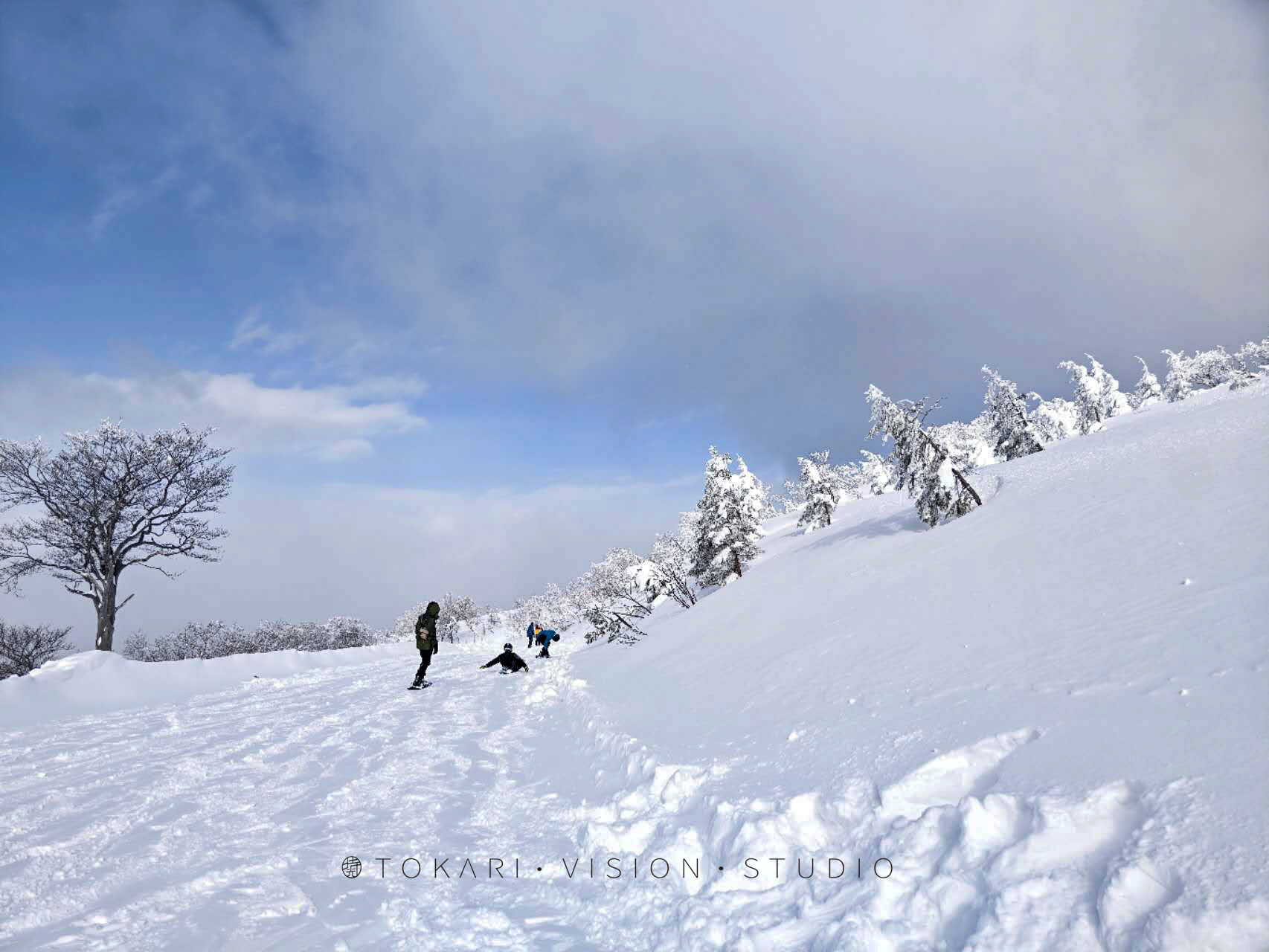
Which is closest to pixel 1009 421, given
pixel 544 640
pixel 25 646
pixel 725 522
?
pixel 725 522

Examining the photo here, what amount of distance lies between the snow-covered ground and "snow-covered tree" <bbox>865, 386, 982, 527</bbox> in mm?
5685

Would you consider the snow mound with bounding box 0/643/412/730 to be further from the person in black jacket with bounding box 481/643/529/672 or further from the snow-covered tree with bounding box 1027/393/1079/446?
the snow-covered tree with bounding box 1027/393/1079/446

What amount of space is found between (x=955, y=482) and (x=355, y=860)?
1595 centimetres

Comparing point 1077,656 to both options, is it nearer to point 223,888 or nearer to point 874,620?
point 874,620

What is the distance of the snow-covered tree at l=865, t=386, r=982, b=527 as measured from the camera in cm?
1575

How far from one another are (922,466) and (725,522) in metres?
12.0

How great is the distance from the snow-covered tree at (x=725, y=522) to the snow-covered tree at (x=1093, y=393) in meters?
33.0

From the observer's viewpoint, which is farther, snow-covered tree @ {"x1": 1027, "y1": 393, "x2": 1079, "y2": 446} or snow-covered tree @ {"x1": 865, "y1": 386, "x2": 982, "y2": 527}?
snow-covered tree @ {"x1": 1027, "y1": 393, "x2": 1079, "y2": 446}

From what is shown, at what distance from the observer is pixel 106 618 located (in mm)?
20891

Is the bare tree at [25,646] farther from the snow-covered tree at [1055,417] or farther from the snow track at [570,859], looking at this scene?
the snow-covered tree at [1055,417]

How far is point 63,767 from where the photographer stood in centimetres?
779

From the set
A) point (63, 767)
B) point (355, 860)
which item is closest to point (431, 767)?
point (355, 860)

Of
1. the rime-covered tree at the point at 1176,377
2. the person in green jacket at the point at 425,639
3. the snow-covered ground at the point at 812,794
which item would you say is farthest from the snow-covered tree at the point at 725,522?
the rime-covered tree at the point at 1176,377

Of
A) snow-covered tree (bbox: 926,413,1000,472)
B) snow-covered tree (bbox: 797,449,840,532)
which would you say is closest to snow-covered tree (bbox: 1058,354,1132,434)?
snow-covered tree (bbox: 926,413,1000,472)
